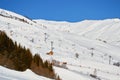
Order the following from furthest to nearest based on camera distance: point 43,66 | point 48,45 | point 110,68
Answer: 1. point 48,45
2. point 110,68
3. point 43,66

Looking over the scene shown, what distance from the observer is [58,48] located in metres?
97.6

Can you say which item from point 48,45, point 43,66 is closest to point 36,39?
point 48,45

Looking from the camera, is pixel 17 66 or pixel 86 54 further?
pixel 86 54

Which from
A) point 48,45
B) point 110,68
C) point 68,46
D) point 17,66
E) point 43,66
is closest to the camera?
point 17,66

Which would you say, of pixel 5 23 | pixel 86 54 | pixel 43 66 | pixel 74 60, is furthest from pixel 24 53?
pixel 5 23

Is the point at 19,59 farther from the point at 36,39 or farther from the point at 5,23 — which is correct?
the point at 5,23

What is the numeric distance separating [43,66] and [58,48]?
2711 inches

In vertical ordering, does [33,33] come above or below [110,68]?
above

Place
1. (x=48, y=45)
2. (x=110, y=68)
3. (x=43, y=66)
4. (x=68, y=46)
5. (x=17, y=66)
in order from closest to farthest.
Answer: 1. (x=17, y=66)
2. (x=43, y=66)
3. (x=110, y=68)
4. (x=48, y=45)
5. (x=68, y=46)

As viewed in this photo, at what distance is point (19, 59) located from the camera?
23766 mm

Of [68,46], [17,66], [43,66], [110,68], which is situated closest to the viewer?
[17,66]

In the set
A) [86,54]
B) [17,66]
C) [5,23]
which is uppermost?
[5,23]

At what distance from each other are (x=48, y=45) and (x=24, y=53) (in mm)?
71286

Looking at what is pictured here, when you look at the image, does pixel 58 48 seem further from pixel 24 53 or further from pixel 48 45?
pixel 24 53
